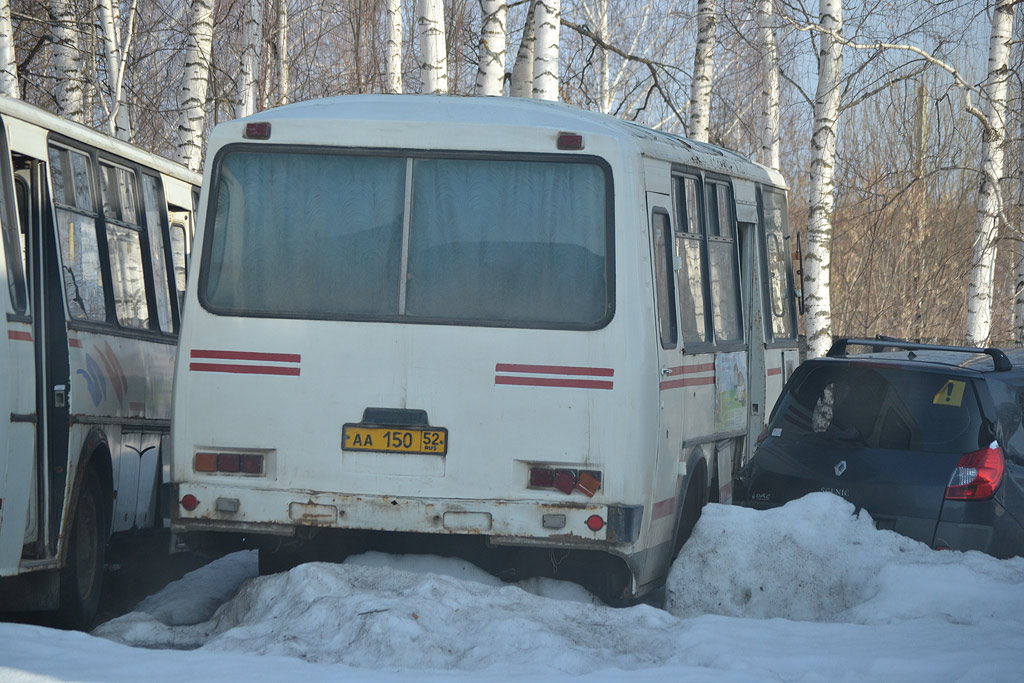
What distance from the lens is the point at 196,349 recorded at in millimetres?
7801

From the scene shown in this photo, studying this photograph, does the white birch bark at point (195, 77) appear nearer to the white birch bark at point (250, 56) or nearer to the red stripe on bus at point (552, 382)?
the white birch bark at point (250, 56)

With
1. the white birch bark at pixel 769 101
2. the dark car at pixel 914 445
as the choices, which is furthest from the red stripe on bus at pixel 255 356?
the white birch bark at pixel 769 101

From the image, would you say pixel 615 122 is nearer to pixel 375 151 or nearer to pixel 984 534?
pixel 375 151

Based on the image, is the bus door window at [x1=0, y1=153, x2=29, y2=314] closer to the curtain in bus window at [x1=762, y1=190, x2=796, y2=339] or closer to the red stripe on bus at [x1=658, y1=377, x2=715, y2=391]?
the red stripe on bus at [x1=658, y1=377, x2=715, y2=391]

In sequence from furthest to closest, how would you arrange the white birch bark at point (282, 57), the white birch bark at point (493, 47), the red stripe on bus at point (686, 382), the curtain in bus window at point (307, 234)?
1. the white birch bark at point (282, 57)
2. the white birch bark at point (493, 47)
3. the red stripe on bus at point (686, 382)
4. the curtain in bus window at point (307, 234)

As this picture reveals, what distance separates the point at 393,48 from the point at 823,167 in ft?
24.1

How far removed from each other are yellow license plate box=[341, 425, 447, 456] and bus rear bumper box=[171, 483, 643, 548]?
0.26 m

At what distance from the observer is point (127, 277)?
9.84m

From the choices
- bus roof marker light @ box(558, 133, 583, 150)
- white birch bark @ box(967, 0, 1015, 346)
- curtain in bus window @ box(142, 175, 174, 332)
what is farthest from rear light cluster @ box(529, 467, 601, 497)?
white birch bark @ box(967, 0, 1015, 346)

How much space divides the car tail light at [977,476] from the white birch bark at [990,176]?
36.0 feet

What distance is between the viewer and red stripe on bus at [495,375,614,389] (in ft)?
25.0

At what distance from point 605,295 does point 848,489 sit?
211 centimetres

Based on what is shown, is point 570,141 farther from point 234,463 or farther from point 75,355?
point 75,355

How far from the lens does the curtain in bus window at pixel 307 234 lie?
7.83 metres
